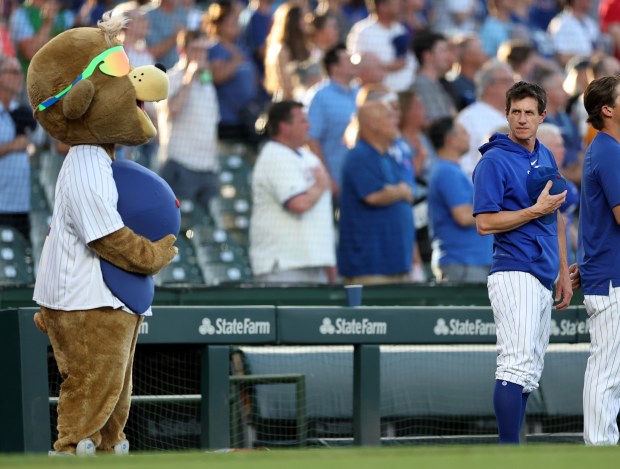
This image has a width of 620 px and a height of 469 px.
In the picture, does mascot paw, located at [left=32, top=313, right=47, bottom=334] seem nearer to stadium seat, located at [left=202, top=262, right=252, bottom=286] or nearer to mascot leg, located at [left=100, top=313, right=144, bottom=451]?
mascot leg, located at [left=100, top=313, right=144, bottom=451]

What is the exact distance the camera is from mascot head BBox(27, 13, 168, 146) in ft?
19.6

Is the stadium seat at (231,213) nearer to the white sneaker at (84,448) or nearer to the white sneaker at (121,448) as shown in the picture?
the white sneaker at (121,448)

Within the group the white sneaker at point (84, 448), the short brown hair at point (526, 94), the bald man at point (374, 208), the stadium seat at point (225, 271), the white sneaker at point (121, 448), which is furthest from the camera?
the stadium seat at point (225, 271)

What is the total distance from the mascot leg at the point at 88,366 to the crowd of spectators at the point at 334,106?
11.2ft

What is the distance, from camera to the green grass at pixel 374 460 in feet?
12.6

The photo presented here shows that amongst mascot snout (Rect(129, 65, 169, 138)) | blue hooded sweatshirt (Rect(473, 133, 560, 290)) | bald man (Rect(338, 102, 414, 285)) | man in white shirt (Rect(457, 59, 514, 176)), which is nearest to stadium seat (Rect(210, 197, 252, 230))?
bald man (Rect(338, 102, 414, 285))

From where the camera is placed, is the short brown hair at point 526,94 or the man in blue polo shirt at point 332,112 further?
the man in blue polo shirt at point 332,112

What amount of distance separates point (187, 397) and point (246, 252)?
2.60 m

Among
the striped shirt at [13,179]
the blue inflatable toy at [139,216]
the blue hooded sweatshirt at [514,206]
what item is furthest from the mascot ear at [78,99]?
the striped shirt at [13,179]

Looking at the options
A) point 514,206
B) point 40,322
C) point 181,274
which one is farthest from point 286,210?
point 40,322

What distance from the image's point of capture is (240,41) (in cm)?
1137

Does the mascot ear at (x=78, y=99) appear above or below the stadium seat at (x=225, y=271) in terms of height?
above

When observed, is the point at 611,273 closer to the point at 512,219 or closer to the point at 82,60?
the point at 512,219

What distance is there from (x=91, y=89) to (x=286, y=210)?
3.43 metres
